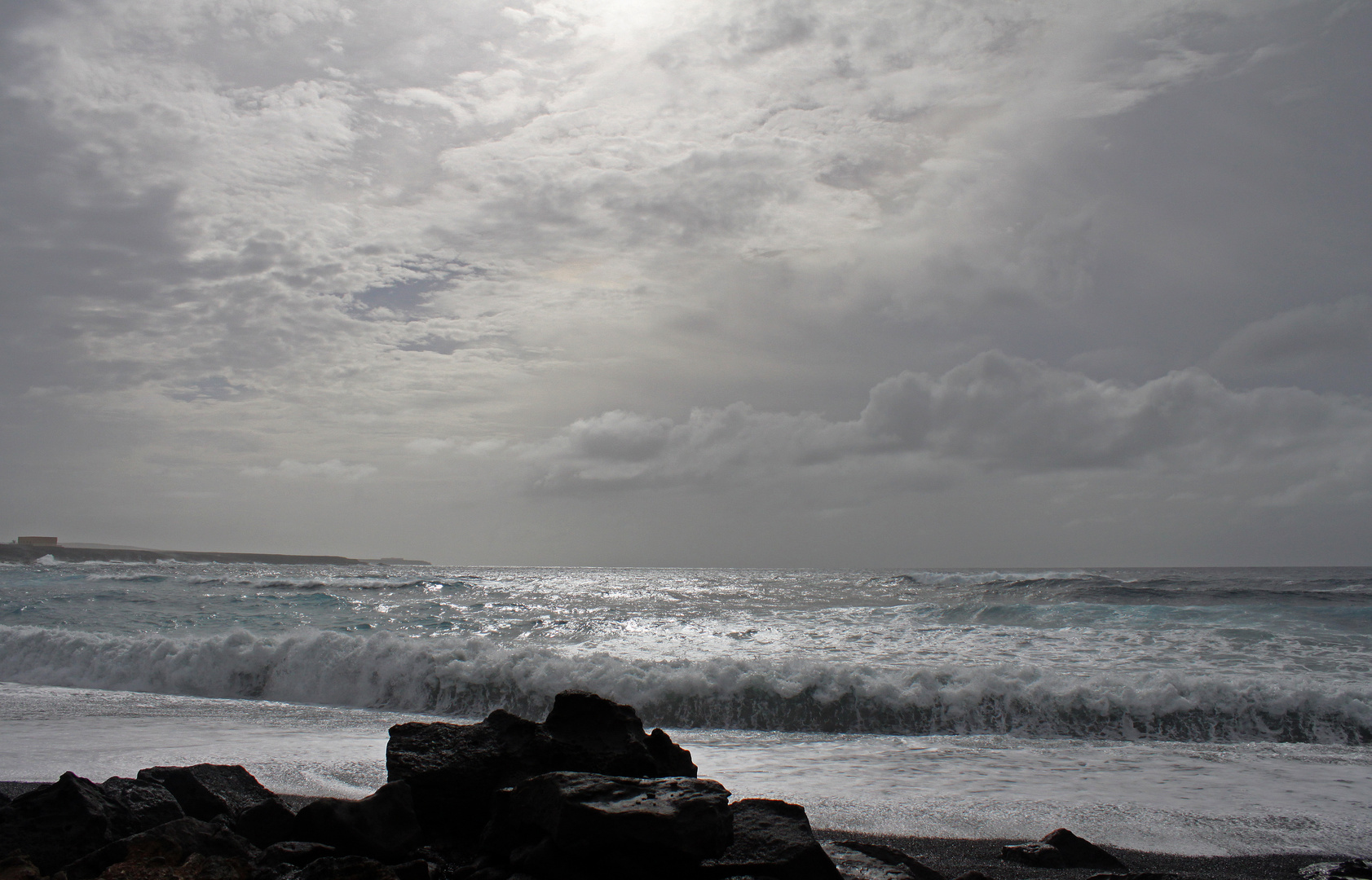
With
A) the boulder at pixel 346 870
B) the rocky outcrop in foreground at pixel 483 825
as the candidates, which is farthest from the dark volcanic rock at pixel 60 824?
the boulder at pixel 346 870

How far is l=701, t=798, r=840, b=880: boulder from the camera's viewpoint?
141 inches

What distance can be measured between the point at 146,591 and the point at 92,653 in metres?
16.7

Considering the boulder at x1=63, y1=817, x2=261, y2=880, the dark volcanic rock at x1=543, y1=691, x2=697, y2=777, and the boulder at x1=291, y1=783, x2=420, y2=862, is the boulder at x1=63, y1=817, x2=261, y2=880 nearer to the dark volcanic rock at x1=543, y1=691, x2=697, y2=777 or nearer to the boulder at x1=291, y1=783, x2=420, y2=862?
the boulder at x1=291, y1=783, x2=420, y2=862

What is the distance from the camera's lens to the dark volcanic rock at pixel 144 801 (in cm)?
420

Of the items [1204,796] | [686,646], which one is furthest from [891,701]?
[686,646]

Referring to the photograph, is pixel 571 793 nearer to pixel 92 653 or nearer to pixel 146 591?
pixel 92 653

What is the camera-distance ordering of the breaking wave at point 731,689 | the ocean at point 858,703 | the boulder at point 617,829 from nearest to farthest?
the boulder at point 617,829, the ocean at point 858,703, the breaking wave at point 731,689

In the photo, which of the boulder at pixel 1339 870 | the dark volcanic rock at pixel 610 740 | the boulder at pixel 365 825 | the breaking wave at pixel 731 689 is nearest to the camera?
the boulder at pixel 365 825

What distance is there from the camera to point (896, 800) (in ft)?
19.8

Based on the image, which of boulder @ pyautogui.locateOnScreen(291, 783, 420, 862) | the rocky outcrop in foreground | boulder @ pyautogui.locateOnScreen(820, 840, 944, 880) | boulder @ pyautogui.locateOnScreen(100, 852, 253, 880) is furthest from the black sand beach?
boulder @ pyautogui.locateOnScreen(100, 852, 253, 880)

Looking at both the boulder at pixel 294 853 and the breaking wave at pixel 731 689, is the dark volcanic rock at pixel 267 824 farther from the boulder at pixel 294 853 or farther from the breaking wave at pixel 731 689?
Result: the breaking wave at pixel 731 689

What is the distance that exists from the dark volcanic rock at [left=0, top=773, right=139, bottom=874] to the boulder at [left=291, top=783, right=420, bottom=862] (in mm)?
881

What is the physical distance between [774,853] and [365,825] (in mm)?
2104

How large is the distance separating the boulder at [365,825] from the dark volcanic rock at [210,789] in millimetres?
719
